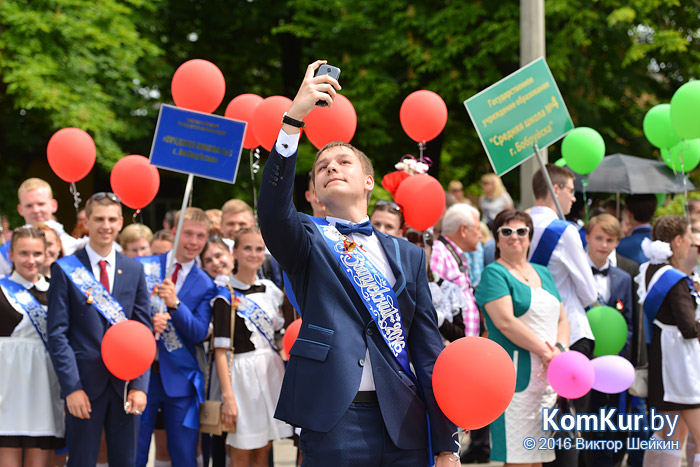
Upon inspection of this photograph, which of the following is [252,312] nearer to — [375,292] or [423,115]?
[423,115]

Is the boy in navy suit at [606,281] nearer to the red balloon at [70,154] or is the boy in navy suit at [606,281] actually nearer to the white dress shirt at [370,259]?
the white dress shirt at [370,259]

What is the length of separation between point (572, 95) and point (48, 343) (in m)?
10.3

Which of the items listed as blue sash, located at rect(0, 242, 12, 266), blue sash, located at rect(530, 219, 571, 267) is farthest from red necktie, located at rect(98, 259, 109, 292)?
blue sash, located at rect(530, 219, 571, 267)

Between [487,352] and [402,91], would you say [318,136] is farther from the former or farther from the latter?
[402,91]

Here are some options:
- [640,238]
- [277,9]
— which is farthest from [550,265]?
[277,9]

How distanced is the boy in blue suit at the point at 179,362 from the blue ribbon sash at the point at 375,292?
257 centimetres

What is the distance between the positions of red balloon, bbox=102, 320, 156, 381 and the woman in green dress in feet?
6.63

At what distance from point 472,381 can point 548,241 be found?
2638 millimetres

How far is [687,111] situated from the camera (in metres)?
5.86

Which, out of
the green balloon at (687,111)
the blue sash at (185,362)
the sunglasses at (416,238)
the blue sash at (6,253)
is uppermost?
the green balloon at (687,111)

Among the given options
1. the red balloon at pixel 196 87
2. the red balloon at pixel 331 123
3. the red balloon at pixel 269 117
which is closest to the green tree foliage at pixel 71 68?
the red balloon at pixel 196 87

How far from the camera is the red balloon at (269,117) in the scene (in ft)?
18.7

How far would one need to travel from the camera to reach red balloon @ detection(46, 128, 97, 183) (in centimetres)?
627

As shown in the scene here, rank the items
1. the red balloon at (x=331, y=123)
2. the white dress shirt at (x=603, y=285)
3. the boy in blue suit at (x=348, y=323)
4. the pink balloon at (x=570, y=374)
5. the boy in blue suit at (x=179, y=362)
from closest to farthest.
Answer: the boy in blue suit at (x=348, y=323) < the pink balloon at (x=570, y=374) < the red balloon at (x=331, y=123) < the boy in blue suit at (x=179, y=362) < the white dress shirt at (x=603, y=285)
